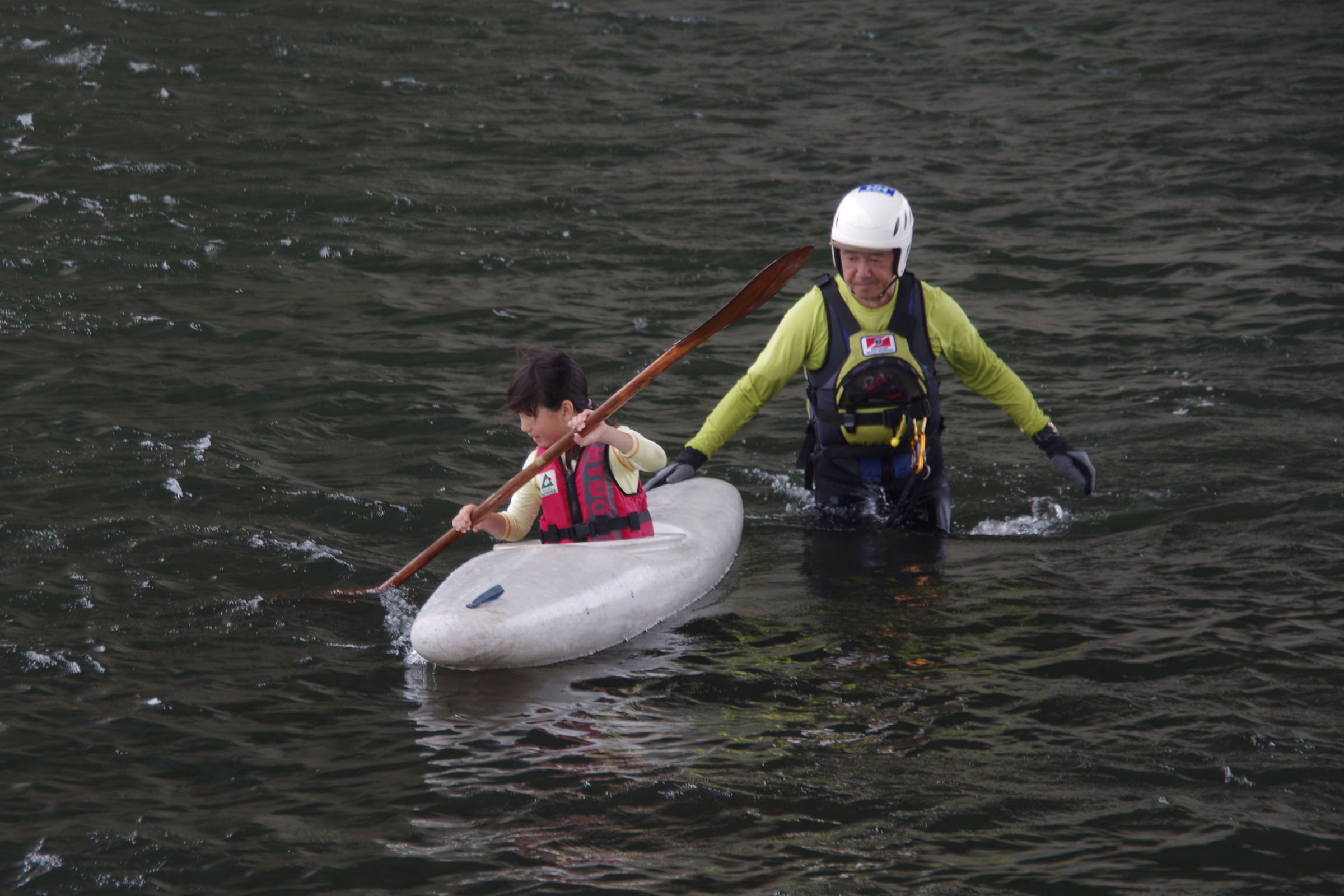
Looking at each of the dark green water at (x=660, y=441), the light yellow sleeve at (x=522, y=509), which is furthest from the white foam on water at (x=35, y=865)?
the light yellow sleeve at (x=522, y=509)

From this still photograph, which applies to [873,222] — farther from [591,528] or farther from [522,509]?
[522,509]

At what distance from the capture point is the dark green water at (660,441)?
12.7 ft

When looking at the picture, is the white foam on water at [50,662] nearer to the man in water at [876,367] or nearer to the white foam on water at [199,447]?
the white foam on water at [199,447]

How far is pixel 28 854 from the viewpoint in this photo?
12.1 ft

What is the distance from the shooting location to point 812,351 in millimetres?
5801

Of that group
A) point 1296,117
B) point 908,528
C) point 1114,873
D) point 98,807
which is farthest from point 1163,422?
point 1296,117

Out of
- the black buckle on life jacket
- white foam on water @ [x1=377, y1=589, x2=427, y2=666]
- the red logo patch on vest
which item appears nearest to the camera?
white foam on water @ [x1=377, y1=589, x2=427, y2=666]

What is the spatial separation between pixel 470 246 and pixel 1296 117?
29.6ft

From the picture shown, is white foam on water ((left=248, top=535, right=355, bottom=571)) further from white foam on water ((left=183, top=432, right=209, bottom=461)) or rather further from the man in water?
the man in water

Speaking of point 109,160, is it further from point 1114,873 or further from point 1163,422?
point 1114,873

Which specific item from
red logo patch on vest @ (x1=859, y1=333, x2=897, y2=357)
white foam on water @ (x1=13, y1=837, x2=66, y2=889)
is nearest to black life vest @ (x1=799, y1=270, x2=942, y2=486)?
red logo patch on vest @ (x1=859, y1=333, x2=897, y2=357)

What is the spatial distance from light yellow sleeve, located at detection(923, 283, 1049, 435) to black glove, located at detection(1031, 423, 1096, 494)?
0.29 feet

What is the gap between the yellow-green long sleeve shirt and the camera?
5.75m

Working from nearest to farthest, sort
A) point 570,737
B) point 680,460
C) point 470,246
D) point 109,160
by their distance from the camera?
point 570,737 < point 680,460 < point 470,246 < point 109,160
